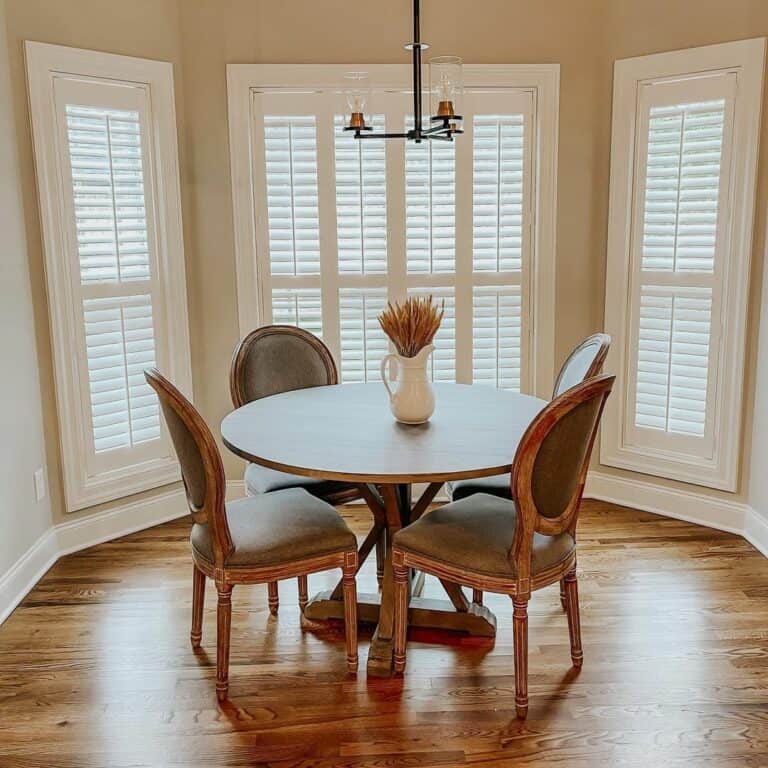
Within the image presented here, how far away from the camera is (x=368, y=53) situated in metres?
3.93

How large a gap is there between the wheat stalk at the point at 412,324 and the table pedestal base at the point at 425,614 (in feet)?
3.02

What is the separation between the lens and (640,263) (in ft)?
13.1

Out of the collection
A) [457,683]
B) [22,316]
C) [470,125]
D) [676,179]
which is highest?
[470,125]

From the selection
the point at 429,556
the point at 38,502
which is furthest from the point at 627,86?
the point at 38,502

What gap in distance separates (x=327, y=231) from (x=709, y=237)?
1762mm

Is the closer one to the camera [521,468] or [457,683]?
[521,468]

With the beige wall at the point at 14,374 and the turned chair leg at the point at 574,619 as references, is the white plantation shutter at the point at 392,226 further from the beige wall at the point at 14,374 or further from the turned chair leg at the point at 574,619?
the turned chair leg at the point at 574,619

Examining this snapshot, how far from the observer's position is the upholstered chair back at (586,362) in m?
2.88

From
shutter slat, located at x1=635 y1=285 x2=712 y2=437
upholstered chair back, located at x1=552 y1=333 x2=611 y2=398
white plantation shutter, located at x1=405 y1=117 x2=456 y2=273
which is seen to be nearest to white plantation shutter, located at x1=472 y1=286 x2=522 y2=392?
white plantation shutter, located at x1=405 y1=117 x2=456 y2=273

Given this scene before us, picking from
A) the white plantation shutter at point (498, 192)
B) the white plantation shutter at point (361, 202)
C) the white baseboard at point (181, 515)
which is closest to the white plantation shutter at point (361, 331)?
the white plantation shutter at point (361, 202)

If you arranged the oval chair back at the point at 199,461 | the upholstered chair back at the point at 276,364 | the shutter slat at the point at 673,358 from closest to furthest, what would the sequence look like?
the oval chair back at the point at 199,461
the upholstered chair back at the point at 276,364
the shutter slat at the point at 673,358

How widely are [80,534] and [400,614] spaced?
5.88ft

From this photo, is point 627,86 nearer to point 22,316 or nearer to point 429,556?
point 429,556

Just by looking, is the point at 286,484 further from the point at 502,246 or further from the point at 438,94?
the point at 502,246
